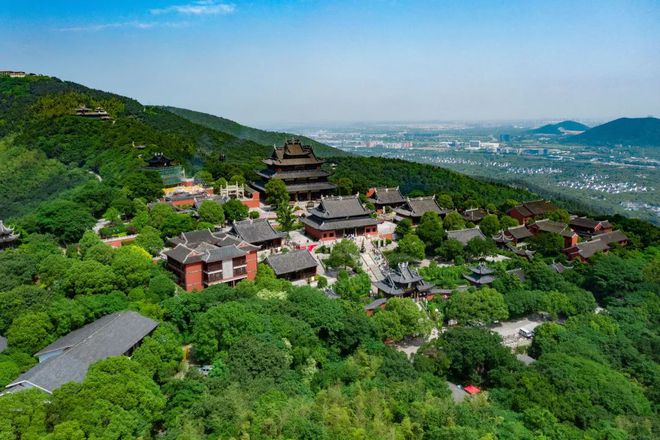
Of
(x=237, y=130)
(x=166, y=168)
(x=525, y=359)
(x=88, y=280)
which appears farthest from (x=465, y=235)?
(x=237, y=130)

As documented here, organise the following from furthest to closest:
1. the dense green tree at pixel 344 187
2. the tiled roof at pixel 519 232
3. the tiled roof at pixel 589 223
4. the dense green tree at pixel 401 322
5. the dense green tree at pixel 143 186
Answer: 1. the dense green tree at pixel 344 187
2. the tiled roof at pixel 589 223
3. the dense green tree at pixel 143 186
4. the tiled roof at pixel 519 232
5. the dense green tree at pixel 401 322

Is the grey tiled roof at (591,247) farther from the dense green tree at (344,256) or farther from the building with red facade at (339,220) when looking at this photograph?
the dense green tree at (344,256)

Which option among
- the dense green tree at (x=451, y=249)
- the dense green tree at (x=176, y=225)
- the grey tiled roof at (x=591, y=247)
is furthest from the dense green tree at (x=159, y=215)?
the grey tiled roof at (x=591, y=247)

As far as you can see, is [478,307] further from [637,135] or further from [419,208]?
[637,135]

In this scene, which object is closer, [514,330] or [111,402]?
[111,402]

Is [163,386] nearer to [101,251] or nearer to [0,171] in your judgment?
[101,251]

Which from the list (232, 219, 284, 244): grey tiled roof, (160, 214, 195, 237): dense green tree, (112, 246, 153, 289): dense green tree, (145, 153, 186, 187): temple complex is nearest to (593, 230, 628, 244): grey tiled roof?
(232, 219, 284, 244): grey tiled roof

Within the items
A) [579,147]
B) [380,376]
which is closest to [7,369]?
[380,376]

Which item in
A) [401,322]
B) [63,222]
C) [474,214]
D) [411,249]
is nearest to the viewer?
[401,322]
